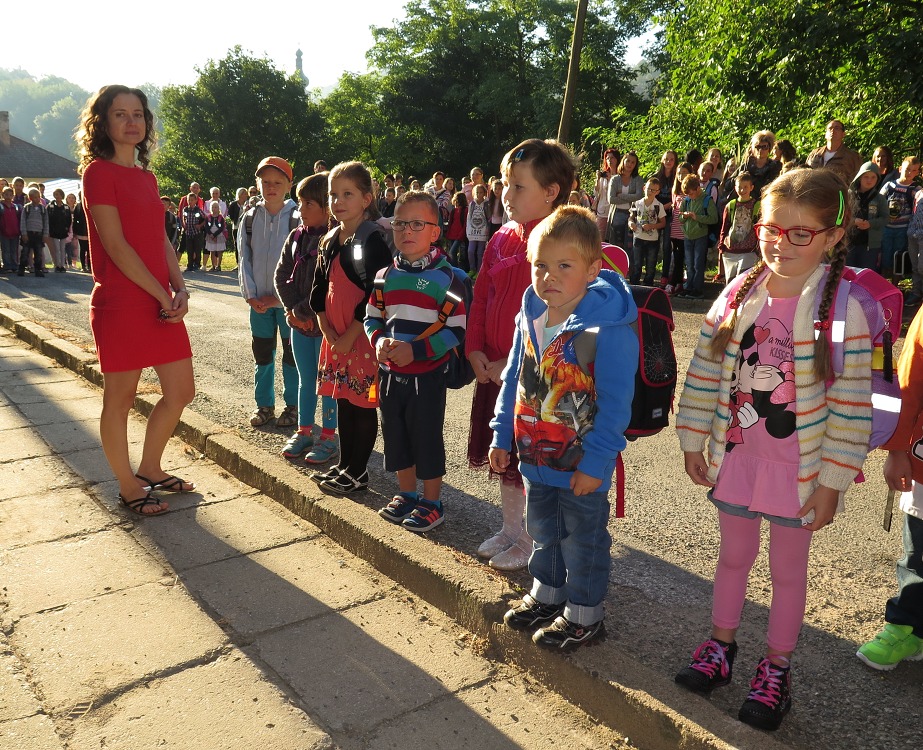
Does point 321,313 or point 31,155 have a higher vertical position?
point 31,155

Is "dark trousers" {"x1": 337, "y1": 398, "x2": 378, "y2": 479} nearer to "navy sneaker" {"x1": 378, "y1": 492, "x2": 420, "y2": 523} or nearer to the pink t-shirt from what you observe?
"navy sneaker" {"x1": 378, "y1": 492, "x2": 420, "y2": 523}

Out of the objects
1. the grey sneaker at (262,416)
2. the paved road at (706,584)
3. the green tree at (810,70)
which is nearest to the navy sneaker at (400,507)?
the paved road at (706,584)

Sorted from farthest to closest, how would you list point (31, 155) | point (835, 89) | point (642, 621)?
1. point (31, 155)
2. point (835, 89)
3. point (642, 621)

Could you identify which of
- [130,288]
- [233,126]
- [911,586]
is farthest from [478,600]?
[233,126]

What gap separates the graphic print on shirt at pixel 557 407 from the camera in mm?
2801

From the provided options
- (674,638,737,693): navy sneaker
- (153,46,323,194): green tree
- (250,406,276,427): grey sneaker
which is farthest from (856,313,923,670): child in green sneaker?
(153,46,323,194): green tree

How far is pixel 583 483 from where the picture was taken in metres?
2.74

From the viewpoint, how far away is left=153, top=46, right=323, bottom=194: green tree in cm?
5606

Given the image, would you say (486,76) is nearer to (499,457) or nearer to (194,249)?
(194,249)

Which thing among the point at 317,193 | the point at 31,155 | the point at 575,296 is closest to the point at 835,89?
the point at 317,193

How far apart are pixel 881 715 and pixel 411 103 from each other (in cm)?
5050

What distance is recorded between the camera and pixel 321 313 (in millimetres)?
4500

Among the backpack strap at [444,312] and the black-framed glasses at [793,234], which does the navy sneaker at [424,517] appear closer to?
the backpack strap at [444,312]

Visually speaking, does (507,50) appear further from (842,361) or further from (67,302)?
(842,361)
